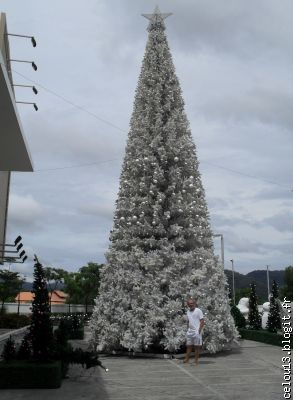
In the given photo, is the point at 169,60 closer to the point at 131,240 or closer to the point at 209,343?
the point at 131,240

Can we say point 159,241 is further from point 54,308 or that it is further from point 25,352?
point 54,308

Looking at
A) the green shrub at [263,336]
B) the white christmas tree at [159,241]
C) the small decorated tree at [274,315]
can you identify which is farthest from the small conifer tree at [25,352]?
the small decorated tree at [274,315]

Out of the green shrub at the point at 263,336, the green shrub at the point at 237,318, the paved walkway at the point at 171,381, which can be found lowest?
the paved walkway at the point at 171,381

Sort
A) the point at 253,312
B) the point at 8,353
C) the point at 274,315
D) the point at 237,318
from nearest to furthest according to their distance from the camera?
the point at 8,353 < the point at 274,315 < the point at 253,312 < the point at 237,318

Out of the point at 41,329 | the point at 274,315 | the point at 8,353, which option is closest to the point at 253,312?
the point at 274,315

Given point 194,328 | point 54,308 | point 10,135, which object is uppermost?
point 10,135

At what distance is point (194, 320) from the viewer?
38.5 feet

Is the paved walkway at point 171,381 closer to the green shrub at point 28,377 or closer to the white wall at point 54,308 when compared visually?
the green shrub at point 28,377

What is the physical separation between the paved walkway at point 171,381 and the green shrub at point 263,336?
3102 millimetres

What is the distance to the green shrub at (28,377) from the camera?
28.2ft

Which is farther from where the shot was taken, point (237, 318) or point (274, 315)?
point (237, 318)

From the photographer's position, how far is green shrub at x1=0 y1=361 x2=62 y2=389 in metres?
8.59

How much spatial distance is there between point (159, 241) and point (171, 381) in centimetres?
451

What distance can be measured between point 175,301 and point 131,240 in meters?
1.97
